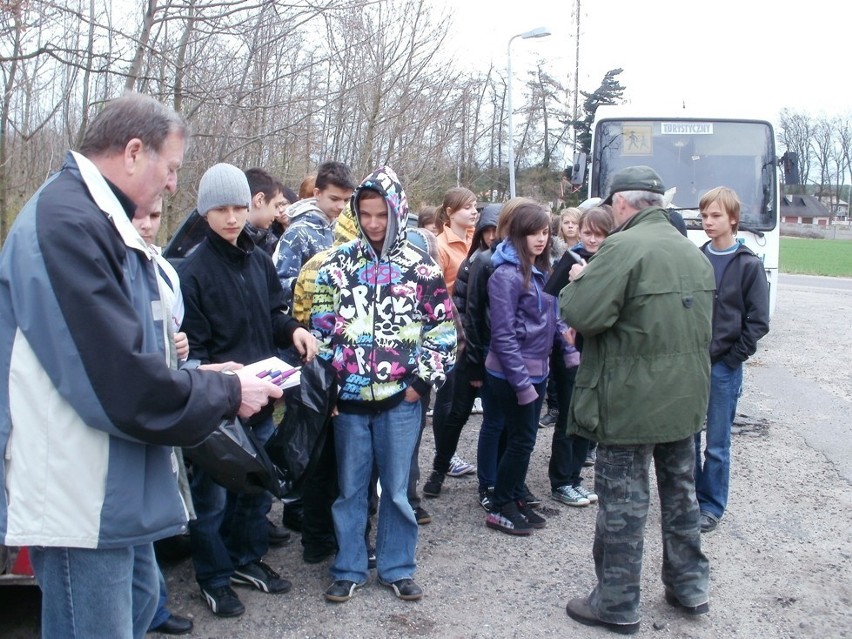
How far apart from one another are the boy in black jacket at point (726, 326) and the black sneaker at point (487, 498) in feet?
4.21

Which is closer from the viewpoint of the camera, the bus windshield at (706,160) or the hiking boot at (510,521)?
the hiking boot at (510,521)

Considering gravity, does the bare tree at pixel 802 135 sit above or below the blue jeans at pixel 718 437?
above

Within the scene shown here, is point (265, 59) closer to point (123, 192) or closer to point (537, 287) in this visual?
point (537, 287)

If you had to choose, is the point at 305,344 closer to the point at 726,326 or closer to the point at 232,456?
the point at 232,456

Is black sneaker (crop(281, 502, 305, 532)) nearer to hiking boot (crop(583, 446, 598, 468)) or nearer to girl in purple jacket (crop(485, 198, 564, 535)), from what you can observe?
girl in purple jacket (crop(485, 198, 564, 535))

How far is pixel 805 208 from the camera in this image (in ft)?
284

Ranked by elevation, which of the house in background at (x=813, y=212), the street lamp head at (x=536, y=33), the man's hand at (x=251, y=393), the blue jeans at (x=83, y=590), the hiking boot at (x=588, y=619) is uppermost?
the street lamp head at (x=536, y=33)

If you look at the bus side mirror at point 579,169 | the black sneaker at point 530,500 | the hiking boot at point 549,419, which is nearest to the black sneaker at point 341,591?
the black sneaker at point 530,500

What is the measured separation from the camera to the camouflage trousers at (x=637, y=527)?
3.46 meters

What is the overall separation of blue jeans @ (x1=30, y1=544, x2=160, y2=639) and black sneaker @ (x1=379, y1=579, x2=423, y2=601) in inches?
74.5

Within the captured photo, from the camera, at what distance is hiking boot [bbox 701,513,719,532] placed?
4.66 m

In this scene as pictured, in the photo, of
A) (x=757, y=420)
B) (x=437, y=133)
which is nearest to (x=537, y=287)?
(x=757, y=420)

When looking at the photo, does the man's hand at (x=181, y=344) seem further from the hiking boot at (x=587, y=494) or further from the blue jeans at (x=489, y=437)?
the hiking boot at (x=587, y=494)

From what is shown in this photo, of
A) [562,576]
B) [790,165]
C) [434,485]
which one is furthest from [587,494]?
[790,165]
